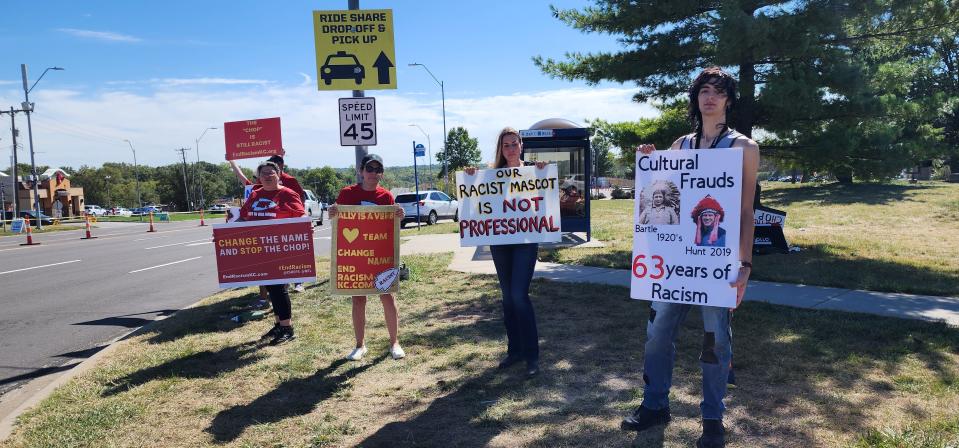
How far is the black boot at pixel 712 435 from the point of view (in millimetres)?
3164

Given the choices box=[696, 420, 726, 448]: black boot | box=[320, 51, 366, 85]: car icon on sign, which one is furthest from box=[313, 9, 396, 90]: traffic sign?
box=[696, 420, 726, 448]: black boot

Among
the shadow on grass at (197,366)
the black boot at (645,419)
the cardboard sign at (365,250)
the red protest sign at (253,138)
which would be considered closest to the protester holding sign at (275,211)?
the shadow on grass at (197,366)

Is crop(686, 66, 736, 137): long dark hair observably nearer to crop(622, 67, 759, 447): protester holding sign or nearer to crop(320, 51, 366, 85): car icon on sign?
crop(622, 67, 759, 447): protester holding sign

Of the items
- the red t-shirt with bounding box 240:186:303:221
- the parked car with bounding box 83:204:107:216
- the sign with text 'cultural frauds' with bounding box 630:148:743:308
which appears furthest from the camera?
the parked car with bounding box 83:204:107:216

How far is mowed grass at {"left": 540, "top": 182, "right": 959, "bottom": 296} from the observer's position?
7.81 m

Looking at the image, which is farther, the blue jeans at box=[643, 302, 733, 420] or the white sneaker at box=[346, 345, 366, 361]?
the white sneaker at box=[346, 345, 366, 361]

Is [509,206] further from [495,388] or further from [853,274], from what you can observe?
[853,274]

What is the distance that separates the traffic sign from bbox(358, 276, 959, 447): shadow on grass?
4.01 m

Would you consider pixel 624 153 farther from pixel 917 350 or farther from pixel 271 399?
pixel 271 399

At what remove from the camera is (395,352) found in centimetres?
513

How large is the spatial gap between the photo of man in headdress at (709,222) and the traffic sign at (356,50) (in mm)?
6140

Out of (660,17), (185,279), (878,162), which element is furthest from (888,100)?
(185,279)

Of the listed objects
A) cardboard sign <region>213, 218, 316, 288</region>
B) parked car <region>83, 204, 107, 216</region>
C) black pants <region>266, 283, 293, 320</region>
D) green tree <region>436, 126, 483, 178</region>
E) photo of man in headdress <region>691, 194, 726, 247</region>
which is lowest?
parked car <region>83, 204, 107, 216</region>

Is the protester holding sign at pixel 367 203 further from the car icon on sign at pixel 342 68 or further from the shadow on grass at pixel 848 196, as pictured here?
the shadow on grass at pixel 848 196
